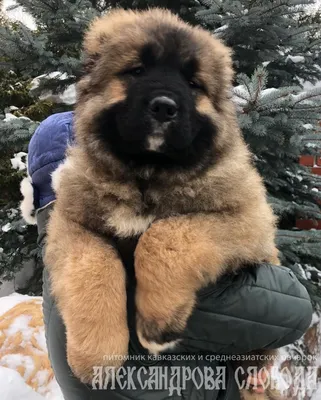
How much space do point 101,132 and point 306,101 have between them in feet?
6.42

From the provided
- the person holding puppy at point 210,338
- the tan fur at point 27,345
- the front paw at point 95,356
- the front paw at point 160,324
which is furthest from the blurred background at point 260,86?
the front paw at point 95,356

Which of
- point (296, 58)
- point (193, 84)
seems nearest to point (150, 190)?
point (193, 84)

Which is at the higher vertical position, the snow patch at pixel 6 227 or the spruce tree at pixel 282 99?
the spruce tree at pixel 282 99

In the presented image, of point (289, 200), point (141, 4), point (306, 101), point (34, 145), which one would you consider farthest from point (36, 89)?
point (289, 200)

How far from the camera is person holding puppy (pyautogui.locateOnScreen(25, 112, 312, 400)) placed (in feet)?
4.76

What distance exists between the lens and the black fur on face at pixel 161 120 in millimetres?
1495

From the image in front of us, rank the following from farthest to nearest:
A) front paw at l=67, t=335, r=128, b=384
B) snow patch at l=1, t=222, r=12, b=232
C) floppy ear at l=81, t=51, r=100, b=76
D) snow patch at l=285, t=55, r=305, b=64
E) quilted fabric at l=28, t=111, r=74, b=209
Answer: snow patch at l=1, t=222, r=12, b=232
snow patch at l=285, t=55, r=305, b=64
quilted fabric at l=28, t=111, r=74, b=209
floppy ear at l=81, t=51, r=100, b=76
front paw at l=67, t=335, r=128, b=384

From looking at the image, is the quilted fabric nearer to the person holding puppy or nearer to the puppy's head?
the puppy's head

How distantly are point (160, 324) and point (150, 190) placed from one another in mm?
515

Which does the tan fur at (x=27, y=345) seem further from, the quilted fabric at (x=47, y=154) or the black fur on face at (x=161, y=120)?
the black fur on face at (x=161, y=120)

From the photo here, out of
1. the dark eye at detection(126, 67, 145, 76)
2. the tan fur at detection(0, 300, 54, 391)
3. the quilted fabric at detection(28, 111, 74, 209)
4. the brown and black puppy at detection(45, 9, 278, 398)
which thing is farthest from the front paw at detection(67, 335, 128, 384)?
the tan fur at detection(0, 300, 54, 391)

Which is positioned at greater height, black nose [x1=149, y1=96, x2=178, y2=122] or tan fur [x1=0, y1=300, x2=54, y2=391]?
black nose [x1=149, y1=96, x2=178, y2=122]

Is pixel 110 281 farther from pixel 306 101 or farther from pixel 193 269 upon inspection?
pixel 306 101

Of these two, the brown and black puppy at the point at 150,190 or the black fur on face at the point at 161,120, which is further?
the black fur on face at the point at 161,120
